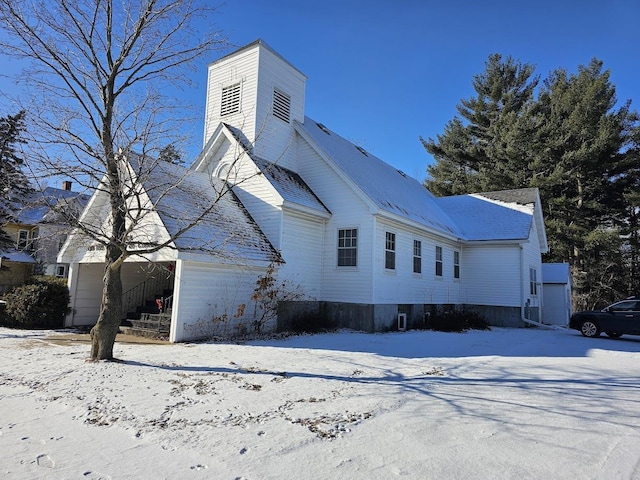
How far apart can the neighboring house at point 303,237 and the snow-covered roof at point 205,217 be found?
8 cm

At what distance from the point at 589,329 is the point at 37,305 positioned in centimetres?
1970

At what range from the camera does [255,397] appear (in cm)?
612

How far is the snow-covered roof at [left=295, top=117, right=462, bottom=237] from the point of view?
641 inches

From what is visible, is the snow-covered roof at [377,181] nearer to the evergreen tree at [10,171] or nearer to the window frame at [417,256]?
the window frame at [417,256]

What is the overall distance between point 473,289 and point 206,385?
17.8m

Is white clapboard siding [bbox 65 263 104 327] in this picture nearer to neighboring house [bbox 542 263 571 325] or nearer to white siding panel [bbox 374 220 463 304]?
white siding panel [bbox 374 220 463 304]

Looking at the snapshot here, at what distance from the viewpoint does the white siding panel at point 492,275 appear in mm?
20422

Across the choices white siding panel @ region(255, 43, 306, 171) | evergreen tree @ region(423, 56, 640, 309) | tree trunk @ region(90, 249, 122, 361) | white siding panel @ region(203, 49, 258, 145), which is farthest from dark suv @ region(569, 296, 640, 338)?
tree trunk @ region(90, 249, 122, 361)

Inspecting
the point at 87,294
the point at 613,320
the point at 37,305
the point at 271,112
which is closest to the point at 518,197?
the point at 613,320

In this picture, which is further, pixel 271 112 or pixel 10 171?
pixel 271 112

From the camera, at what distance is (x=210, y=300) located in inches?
480

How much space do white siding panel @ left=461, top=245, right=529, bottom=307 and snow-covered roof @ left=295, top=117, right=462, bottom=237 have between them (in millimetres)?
1691

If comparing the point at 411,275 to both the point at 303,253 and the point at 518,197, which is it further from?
the point at 518,197

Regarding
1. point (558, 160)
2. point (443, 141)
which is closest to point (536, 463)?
point (558, 160)
